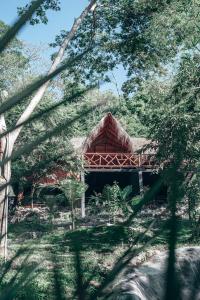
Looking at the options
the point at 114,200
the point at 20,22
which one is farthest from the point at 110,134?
the point at 20,22

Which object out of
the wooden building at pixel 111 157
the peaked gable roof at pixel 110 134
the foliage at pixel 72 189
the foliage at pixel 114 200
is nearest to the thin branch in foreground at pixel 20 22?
the foliage at pixel 114 200

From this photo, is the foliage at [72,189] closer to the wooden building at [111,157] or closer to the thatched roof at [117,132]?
the wooden building at [111,157]

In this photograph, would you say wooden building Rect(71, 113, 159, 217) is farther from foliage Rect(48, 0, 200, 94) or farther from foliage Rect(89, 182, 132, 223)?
foliage Rect(48, 0, 200, 94)

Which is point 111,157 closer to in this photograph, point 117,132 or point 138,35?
point 117,132

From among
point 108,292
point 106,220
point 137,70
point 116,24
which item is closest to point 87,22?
point 116,24

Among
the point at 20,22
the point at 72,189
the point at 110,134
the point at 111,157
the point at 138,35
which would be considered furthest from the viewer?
the point at 110,134

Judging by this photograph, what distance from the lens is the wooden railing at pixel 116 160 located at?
50.3 ft

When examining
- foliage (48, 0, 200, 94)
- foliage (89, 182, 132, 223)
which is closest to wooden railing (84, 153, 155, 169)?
foliage (89, 182, 132, 223)

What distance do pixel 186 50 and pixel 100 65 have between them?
1.88m

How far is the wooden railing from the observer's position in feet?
50.3

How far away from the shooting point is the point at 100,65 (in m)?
11.1

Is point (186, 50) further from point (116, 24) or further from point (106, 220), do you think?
point (106, 220)

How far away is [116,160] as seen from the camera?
51.6 ft

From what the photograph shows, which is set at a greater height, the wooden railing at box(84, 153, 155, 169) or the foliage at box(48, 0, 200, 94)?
the foliage at box(48, 0, 200, 94)
